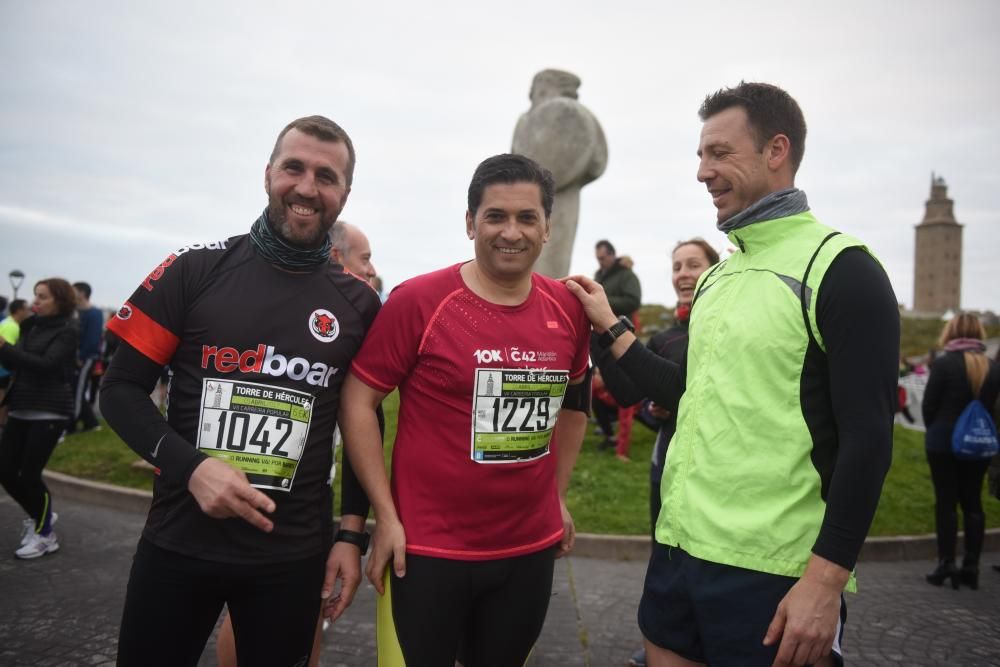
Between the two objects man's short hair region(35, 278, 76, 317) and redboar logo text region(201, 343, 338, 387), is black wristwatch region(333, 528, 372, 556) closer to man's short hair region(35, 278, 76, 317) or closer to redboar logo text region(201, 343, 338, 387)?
redboar logo text region(201, 343, 338, 387)

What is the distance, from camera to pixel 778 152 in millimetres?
2094

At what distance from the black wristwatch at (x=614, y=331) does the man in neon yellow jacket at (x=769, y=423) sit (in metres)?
0.35

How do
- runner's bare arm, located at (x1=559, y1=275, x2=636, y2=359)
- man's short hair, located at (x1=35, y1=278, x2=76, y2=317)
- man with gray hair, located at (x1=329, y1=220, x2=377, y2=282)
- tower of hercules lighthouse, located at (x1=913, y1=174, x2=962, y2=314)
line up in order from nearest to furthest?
1. runner's bare arm, located at (x1=559, y1=275, x2=636, y2=359)
2. man with gray hair, located at (x1=329, y1=220, x2=377, y2=282)
3. man's short hair, located at (x1=35, y1=278, x2=76, y2=317)
4. tower of hercules lighthouse, located at (x1=913, y1=174, x2=962, y2=314)

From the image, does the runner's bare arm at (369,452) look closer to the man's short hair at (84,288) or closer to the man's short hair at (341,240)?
the man's short hair at (341,240)

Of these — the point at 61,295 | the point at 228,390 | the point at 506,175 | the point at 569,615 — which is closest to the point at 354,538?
the point at 228,390

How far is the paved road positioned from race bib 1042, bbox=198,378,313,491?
2.40 meters

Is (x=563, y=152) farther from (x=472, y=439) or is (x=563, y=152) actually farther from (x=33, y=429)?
(x=472, y=439)

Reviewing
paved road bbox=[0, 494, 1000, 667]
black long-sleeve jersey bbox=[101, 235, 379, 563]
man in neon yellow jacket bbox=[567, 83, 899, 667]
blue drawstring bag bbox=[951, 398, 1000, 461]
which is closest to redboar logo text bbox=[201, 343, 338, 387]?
black long-sleeve jersey bbox=[101, 235, 379, 563]

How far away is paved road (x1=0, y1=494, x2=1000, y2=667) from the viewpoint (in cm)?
418

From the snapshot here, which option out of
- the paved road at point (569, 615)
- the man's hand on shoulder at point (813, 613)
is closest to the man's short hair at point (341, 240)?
the paved road at point (569, 615)

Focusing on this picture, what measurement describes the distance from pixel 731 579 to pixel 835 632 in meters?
0.28

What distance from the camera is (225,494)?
6.36 ft

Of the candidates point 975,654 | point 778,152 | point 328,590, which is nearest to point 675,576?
point 328,590

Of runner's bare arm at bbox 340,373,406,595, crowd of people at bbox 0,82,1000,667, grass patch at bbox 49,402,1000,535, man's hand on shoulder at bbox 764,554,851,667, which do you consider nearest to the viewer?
man's hand on shoulder at bbox 764,554,851,667
